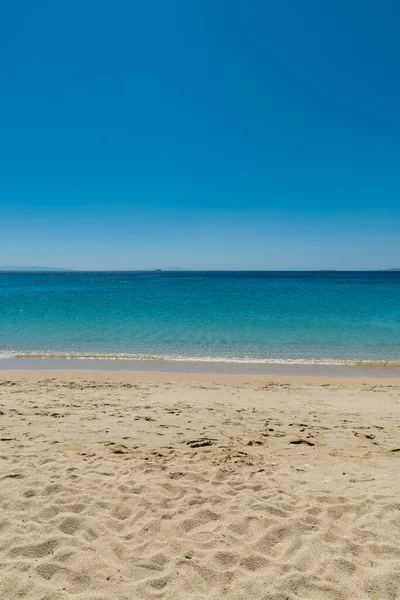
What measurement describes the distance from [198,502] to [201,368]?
9.52 meters

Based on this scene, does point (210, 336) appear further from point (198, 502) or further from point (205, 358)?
point (198, 502)

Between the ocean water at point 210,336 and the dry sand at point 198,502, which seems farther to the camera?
the ocean water at point 210,336

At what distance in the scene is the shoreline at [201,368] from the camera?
45.1 feet

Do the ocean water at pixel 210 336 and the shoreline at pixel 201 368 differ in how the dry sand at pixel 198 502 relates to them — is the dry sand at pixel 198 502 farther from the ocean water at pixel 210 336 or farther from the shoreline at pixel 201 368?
the ocean water at pixel 210 336

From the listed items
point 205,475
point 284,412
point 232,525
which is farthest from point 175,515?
point 284,412

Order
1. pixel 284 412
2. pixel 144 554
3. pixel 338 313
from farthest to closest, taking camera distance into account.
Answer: pixel 338 313 → pixel 284 412 → pixel 144 554

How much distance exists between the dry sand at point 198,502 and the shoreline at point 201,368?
4704mm

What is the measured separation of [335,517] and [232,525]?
4.08ft

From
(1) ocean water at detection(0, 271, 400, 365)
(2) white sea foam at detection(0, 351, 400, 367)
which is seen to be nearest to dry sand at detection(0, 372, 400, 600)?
(2) white sea foam at detection(0, 351, 400, 367)

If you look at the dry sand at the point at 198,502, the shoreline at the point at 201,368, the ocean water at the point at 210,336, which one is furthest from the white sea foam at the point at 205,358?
the dry sand at the point at 198,502

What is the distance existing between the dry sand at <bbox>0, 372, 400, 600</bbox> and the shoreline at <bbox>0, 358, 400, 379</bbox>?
470 centimetres

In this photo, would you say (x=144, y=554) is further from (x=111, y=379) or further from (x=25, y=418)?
(x=111, y=379)

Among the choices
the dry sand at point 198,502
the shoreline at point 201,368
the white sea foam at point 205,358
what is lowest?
the shoreline at point 201,368

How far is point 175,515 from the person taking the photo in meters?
4.66
